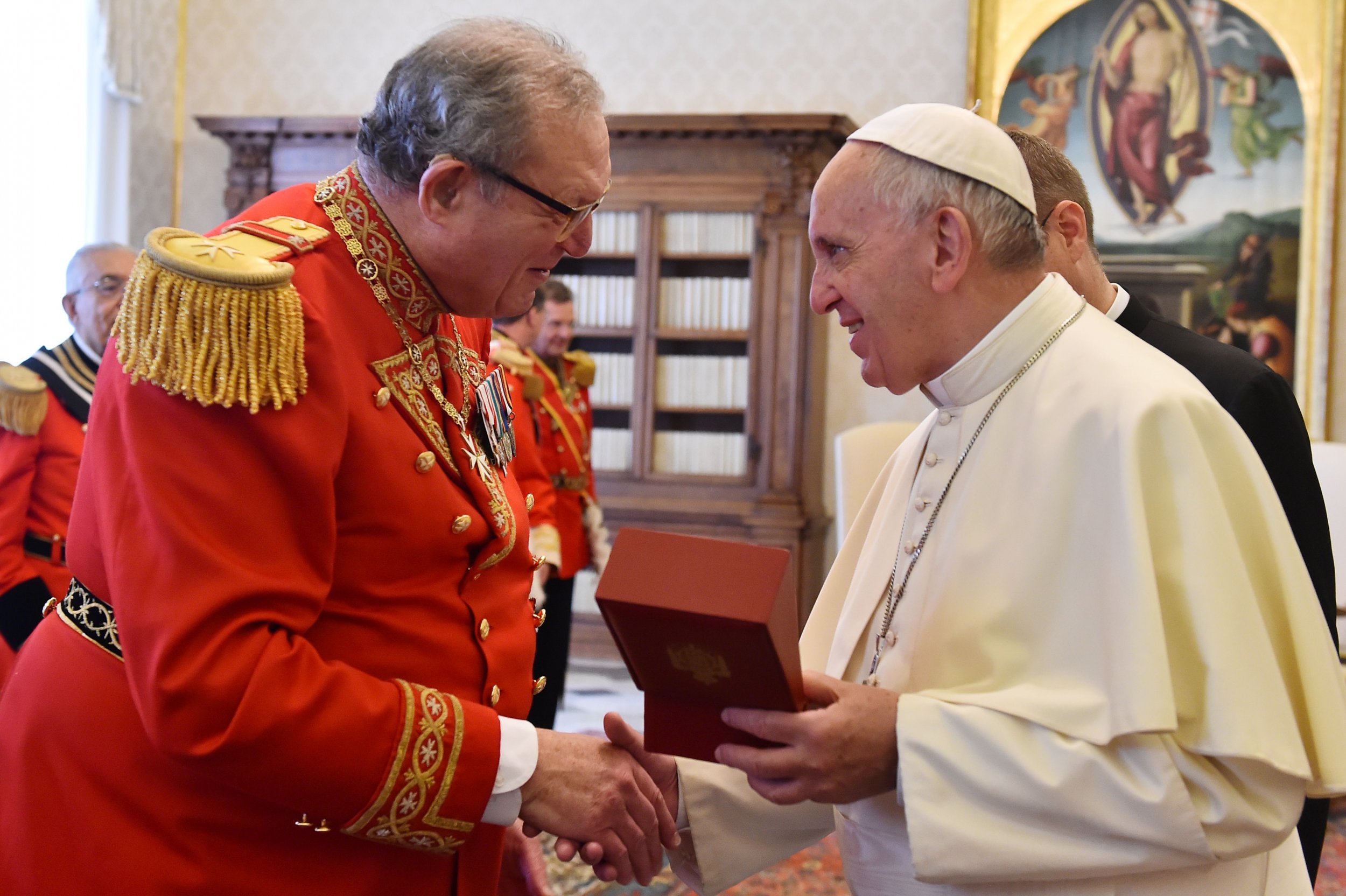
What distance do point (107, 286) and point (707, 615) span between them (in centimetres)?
281

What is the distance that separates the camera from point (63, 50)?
5.98m

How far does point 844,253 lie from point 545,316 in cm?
316

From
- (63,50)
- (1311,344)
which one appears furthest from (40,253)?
(1311,344)

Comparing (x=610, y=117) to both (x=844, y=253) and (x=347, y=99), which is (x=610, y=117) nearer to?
(x=347, y=99)

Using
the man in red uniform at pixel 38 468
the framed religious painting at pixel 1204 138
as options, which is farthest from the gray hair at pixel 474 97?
the framed religious painting at pixel 1204 138

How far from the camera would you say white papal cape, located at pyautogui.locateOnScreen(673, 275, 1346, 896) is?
1229 mm

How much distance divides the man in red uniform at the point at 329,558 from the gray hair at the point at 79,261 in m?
2.20

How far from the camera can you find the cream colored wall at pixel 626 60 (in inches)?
254

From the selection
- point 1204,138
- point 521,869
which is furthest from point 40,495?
point 1204,138

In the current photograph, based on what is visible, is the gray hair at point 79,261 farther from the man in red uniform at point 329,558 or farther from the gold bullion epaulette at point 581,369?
the man in red uniform at point 329,558

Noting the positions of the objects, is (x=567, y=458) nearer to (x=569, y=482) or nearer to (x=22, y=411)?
(x=569, y=482)

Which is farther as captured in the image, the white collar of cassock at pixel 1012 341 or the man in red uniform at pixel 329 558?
the white collar of cassock at pixel 1012 341

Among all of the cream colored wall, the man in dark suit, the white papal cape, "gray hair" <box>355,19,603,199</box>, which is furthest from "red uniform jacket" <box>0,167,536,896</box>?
the cream colored wall

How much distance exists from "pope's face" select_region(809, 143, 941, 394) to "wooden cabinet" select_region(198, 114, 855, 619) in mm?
4383
